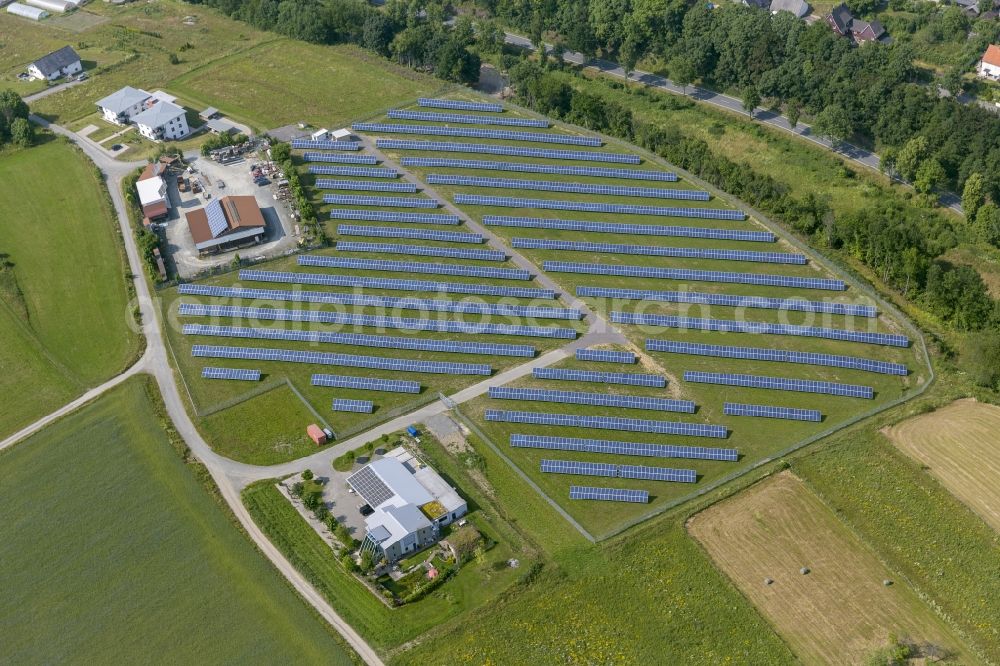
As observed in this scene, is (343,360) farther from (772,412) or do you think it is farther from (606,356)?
(772,412)

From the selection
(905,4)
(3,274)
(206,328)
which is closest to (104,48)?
(3,274)

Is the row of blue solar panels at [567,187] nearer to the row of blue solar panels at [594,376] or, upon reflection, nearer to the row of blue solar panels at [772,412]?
the row of blue solar panels at [594,376]

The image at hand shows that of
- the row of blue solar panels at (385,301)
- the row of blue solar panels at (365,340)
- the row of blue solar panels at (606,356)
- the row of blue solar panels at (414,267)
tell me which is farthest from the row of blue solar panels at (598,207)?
the row of blue solar panels at (606,356)

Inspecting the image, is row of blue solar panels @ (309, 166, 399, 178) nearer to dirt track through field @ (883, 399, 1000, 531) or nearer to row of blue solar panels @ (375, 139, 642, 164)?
row of blue solar panels @ (375, 139, 642, 164)

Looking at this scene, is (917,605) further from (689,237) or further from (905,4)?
(905,4)

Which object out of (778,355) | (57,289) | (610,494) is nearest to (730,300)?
(778,355)
